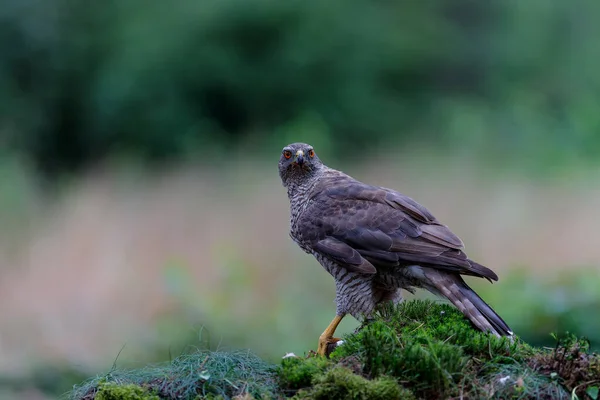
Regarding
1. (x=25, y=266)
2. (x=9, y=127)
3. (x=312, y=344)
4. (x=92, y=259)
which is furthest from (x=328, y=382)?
(x=9, y=127)

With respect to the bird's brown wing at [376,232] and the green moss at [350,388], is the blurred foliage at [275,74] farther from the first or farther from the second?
the green moss at [350,388]

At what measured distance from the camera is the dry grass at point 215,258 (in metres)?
8.38

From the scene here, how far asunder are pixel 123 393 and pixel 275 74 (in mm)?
12888

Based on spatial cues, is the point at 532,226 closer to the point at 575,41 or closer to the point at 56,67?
the point at 575,41

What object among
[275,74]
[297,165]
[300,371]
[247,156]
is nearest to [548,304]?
[297,165]

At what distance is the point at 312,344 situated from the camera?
7758mm

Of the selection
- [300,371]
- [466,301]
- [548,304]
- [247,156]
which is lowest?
[300,371]

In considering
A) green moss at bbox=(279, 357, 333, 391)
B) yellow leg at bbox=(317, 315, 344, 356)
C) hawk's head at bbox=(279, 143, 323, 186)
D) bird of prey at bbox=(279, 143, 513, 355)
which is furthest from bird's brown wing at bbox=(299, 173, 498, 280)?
green moss at bbox=(279, 357, 333, 391)

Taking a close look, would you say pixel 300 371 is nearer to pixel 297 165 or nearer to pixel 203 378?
pixel 203 378

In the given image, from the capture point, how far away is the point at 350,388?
338 cm

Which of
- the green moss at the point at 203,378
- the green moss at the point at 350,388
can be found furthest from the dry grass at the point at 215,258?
the green moss at the point at 350,388

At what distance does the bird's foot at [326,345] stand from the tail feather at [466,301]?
64 centimetres

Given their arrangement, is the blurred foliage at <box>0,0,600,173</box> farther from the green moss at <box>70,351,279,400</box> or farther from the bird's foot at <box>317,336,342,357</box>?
the green moss at <box>70,351,279,400</box>

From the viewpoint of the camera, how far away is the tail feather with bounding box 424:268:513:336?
163 inches
